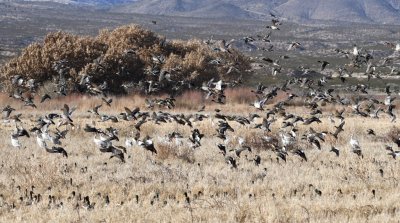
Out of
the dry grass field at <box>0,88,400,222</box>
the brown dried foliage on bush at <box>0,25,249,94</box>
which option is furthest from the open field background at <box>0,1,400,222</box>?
the brown dried foliage on bush at <box>0,25,249,94</box>

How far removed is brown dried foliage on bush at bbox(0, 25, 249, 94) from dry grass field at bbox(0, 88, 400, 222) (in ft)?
69.8

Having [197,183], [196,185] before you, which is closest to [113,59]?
[197,183]

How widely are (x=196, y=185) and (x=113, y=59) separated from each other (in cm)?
3096

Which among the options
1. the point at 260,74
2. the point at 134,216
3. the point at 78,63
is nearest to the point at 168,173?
the point at 134,216

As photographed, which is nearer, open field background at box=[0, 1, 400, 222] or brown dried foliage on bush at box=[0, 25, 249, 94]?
open field background at box=[0, 1, 400, 222]

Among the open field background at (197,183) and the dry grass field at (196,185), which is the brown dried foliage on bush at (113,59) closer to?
the open field background at (197,183)

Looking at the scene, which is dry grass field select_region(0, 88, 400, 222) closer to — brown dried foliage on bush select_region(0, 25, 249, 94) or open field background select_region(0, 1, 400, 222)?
open field background select_region(0, 1, 400, 222)

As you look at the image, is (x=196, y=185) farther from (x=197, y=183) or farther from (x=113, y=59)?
(x=113, y=59)

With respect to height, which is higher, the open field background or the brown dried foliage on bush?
the open field background

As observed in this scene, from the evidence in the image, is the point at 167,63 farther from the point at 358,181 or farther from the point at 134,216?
the point at 134,216

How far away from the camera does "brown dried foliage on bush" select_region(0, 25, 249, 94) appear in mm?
42250

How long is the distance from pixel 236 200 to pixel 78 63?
3173 cm

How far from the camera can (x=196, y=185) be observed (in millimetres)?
13992

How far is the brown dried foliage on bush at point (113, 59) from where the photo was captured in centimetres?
4225
